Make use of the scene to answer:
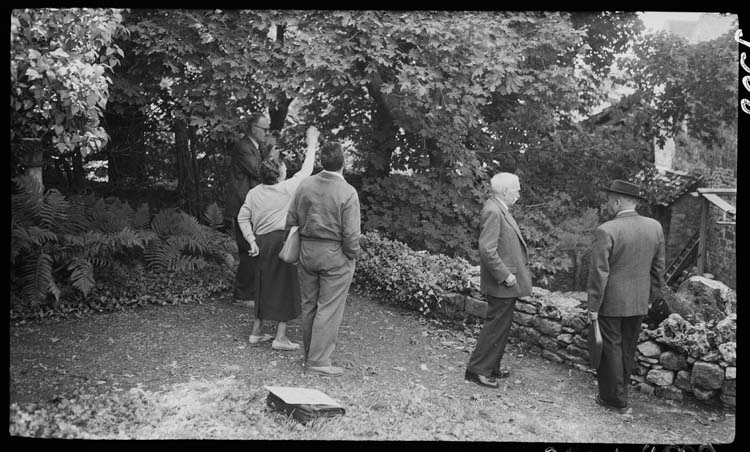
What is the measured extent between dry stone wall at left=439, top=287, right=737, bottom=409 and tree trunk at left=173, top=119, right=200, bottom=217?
529cm

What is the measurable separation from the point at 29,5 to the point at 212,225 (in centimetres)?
372

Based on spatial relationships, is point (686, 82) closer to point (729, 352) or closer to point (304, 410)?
point (729, 352)

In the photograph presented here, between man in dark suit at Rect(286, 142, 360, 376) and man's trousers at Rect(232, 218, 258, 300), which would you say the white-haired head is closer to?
man in dark suit at Rect(286, 142, 360, 376)

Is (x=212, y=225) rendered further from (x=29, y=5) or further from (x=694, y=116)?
(x=694, y=116)

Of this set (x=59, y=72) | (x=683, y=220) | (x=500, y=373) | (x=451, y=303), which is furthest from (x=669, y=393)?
(x=683, y=220)

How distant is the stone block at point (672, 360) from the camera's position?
4.99m

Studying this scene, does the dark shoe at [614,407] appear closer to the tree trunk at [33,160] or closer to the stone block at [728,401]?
the stone block at [728,401]

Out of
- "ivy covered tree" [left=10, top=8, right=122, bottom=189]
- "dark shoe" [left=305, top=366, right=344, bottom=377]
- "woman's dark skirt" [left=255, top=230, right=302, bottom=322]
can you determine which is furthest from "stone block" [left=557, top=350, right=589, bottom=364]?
"ivy covered tree" [left=10, top=8, right=122, bottom=189]

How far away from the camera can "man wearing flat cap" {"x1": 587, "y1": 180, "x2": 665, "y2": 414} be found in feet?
15.4

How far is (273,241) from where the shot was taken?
5.49 meters

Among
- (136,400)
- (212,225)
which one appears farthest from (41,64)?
(212,225)

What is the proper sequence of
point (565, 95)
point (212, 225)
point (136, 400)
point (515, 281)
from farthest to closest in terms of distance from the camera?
point (565, 95)
point (212, 225)
point (515, 281)
point (136, 400)

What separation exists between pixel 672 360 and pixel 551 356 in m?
1.09

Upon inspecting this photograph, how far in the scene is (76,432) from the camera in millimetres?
4105
